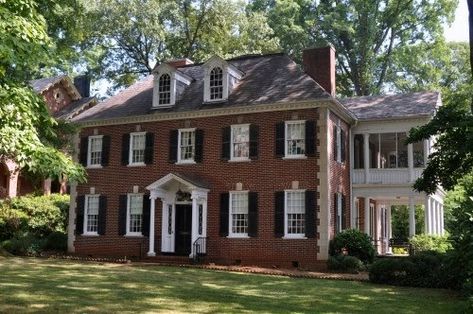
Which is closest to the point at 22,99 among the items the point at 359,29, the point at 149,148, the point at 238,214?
the point at 238,214

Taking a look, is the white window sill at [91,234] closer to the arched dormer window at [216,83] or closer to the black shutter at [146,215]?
the black shutter at [146,215]

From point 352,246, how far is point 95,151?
12593 millimetres

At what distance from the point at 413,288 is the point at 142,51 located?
3162cm

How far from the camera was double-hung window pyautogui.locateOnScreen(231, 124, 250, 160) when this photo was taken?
22062 millimetres

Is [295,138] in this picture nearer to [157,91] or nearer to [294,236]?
[294,236]

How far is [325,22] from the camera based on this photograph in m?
42.8

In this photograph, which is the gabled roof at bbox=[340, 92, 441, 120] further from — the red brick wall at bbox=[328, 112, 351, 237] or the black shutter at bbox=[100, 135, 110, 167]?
the black shutter at bbox=[100, 135, 110, 167]

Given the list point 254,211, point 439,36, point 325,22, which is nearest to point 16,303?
point 254,211

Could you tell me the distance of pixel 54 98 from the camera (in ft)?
129

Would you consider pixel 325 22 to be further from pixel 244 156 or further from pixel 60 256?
pixel 60 256

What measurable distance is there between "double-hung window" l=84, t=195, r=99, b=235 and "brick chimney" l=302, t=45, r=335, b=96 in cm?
1117

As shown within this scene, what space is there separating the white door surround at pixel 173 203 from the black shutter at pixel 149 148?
176 centimetres

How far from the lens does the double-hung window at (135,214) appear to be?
Result: 23.8 meters

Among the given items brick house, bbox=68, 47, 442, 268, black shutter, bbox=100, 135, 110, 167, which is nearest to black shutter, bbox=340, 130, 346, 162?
brick house, bbox=68, 47, 442, 268
